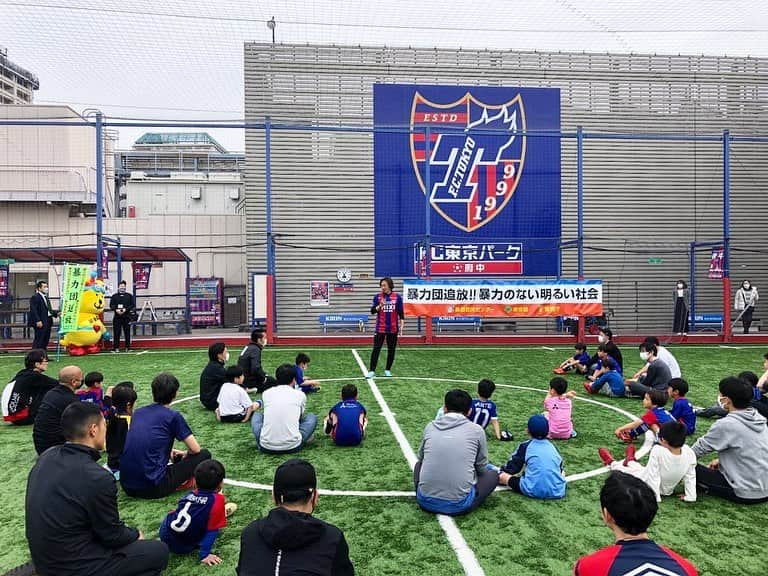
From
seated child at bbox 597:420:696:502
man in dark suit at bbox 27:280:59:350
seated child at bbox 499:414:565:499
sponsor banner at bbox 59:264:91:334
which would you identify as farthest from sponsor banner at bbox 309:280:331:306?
seated child at bbox 597:420:696:502

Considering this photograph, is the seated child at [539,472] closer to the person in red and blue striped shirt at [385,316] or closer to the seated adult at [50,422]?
the seated adult at [50,422]

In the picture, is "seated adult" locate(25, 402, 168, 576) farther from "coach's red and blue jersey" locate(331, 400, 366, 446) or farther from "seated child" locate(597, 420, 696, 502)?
"seated child" locate(597, 420, 696, 502)

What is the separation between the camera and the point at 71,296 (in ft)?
50.4

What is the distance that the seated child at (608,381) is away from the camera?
981cm

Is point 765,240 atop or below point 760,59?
below

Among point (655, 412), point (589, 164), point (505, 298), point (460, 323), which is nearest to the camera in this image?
point (655, 412)

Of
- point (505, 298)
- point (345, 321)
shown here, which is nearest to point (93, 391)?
point (505, 298)

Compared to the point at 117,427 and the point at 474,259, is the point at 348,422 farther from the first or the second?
the point at 474,259

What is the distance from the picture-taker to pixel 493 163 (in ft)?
73.9

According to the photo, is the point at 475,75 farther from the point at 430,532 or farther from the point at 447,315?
the point at 430,532

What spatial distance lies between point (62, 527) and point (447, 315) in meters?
14.7

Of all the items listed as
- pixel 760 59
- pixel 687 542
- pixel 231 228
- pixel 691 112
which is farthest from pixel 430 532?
pixel 760 59

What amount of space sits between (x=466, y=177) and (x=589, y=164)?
5724mm

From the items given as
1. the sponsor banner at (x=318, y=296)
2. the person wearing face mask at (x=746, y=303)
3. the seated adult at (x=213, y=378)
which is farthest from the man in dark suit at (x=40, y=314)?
the person wearing face mask at (x=746, y=303)
